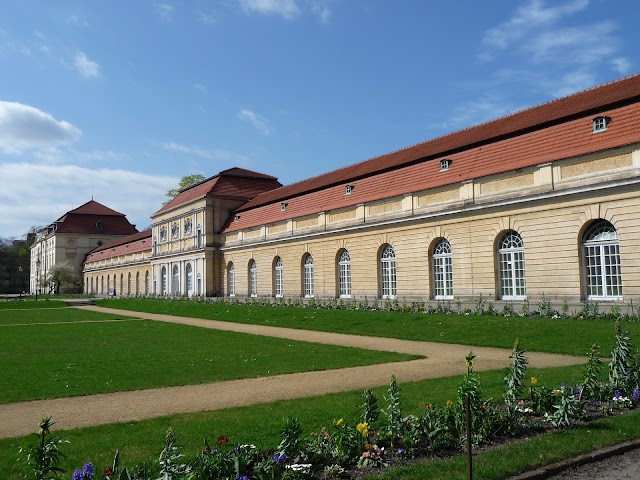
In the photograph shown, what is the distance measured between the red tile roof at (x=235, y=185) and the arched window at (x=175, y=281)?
7050 millimetres

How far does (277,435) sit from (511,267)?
1894 cm

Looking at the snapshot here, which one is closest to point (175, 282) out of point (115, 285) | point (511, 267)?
point (115, 285)

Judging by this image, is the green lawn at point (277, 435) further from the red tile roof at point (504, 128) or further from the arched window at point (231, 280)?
the arched window at point (231, 280)

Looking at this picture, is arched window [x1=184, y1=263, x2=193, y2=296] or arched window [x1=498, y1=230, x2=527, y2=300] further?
arched window [x1=184, y1=263, x2=193, y2=296]

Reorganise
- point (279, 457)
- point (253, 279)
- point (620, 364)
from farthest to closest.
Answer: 1. point (253, 279)
2. point (620, 364)
3. point (279, 457)

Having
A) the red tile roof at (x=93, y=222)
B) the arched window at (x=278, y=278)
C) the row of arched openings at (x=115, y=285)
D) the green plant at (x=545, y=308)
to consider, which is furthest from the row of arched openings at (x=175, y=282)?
the red tile roof at (x=93, y=222)

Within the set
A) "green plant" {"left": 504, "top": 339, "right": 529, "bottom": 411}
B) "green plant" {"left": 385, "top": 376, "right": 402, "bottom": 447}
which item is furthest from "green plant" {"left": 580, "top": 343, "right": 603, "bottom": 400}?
"green plant" {"left": 385, "top": 376, "right": 402, "bottom": 447}

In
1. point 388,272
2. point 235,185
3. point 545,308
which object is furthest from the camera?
point 235,185

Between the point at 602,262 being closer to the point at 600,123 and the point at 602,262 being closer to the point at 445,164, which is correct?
the point at 600,123

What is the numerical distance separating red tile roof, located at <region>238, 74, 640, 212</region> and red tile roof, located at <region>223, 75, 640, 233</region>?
4 centimetres

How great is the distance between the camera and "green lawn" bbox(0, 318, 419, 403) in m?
10.2

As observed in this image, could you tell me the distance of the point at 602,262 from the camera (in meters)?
19.9

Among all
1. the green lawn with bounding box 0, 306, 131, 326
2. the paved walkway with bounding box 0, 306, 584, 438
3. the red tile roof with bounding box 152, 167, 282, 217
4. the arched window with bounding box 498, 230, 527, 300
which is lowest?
the paved walkway with bounding box 0, 306, 584, 438

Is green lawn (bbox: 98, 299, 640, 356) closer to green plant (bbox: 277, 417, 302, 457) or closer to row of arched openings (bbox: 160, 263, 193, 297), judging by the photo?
green plant (bbox: 277, 417, 302, 457)
